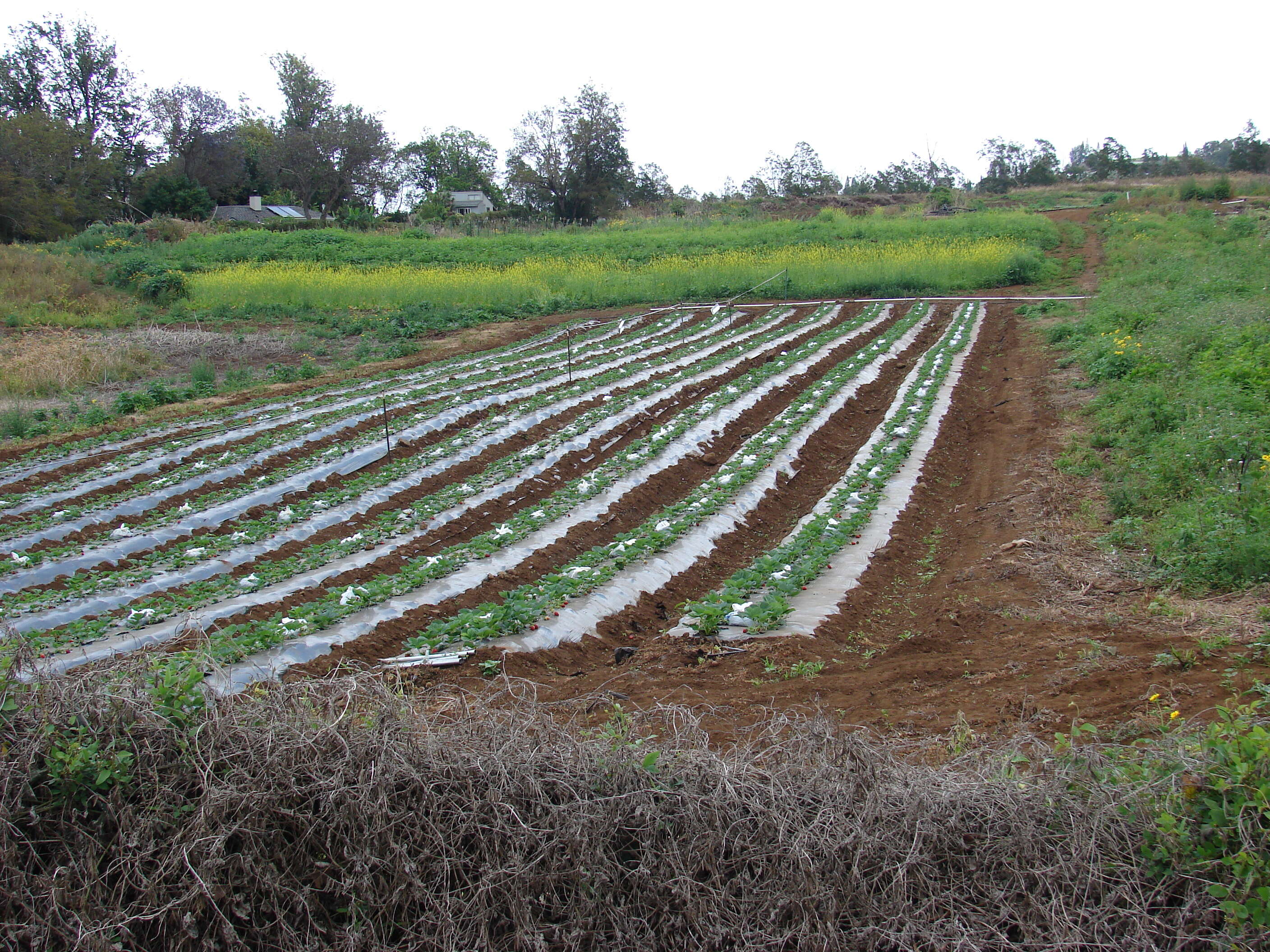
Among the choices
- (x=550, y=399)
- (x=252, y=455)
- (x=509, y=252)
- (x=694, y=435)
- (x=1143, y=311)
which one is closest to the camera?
(x=252, y=455)

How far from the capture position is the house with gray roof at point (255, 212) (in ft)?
171

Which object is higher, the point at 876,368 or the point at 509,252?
the point at 509,252

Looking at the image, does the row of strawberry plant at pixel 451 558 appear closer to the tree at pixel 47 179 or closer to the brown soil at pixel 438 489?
the brown soil at pixel 438 489

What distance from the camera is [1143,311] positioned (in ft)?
50.3

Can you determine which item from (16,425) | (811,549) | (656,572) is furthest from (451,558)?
(16,425)

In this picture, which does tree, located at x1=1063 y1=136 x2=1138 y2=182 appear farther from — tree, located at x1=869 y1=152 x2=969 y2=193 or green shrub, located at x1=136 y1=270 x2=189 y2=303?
green shrub, located at x1=136 y1=270 x2=189 y2=303

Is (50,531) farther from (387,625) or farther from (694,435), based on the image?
(694,435)

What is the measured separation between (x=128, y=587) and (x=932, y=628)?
6.95 meters

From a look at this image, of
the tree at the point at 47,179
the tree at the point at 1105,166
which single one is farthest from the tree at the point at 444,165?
the tree at the point at 1105,166

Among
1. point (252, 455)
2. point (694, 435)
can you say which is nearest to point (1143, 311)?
point (694, 435)

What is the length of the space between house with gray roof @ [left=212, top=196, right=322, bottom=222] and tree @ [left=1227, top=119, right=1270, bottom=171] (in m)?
66.8

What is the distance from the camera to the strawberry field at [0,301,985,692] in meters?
6.36

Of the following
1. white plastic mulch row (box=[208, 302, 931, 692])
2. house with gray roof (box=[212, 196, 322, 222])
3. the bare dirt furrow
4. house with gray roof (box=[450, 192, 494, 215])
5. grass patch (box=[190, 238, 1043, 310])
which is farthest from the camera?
house with gray roof (box=[450, 192, 494, 215])

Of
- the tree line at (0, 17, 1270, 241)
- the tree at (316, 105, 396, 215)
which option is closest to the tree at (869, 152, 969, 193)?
the tree line at (0, 17, 1270, 241)
